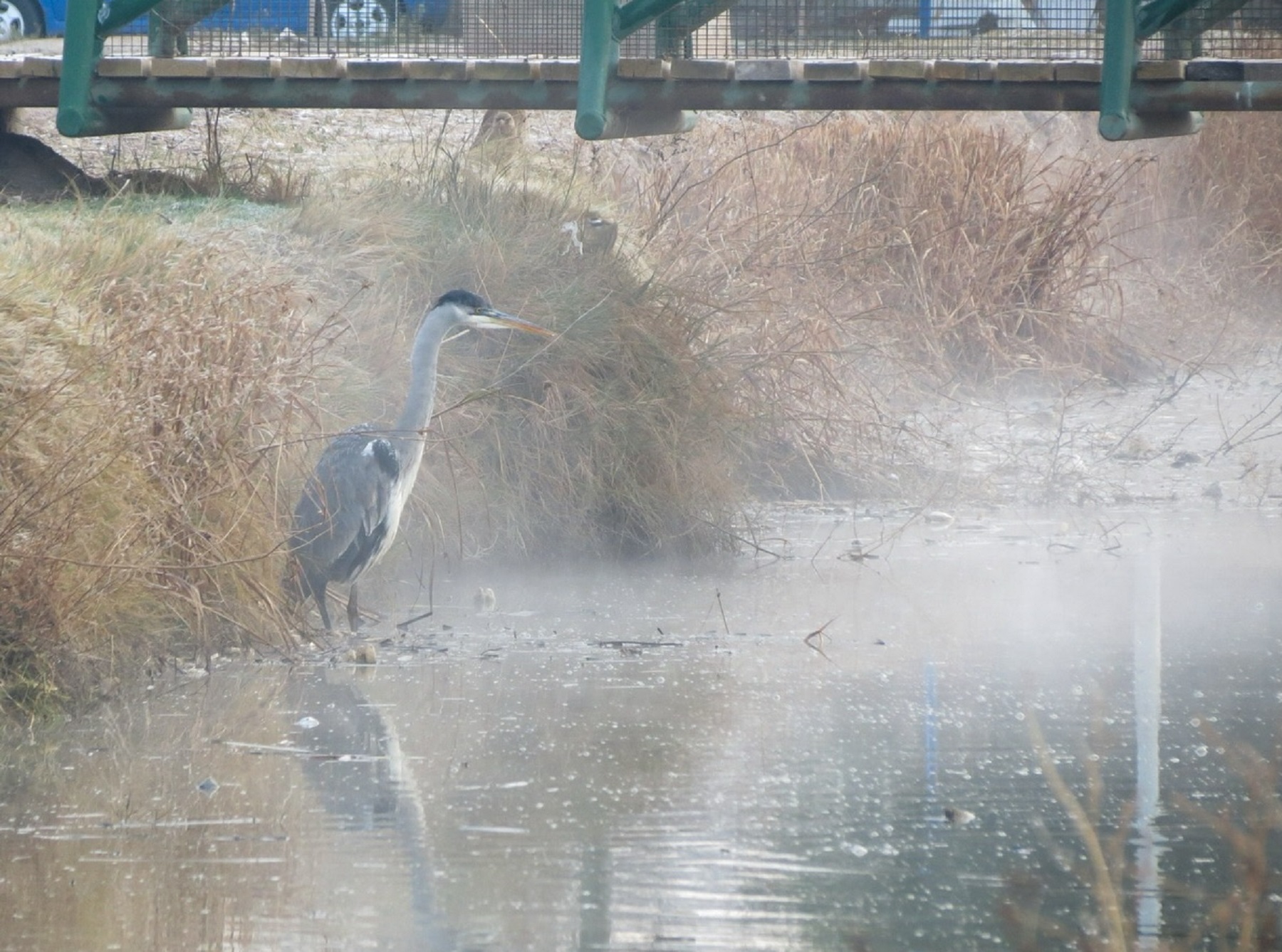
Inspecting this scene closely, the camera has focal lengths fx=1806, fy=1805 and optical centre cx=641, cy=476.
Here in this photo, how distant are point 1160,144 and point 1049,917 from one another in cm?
989

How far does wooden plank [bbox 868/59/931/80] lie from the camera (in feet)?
22.7

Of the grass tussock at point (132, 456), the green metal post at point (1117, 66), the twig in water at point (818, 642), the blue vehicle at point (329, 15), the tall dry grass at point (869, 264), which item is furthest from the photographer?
the tall dry grass at point (869, 264)

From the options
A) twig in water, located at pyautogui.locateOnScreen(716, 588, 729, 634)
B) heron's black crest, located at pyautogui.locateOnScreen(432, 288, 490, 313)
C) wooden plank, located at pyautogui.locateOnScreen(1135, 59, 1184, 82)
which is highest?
wooden plank, located at pyautogui.locateOnScreen(1135, 59, 1184, 82)

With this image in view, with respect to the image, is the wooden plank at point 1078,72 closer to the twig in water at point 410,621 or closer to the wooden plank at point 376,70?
the wooden plank at point 376,70

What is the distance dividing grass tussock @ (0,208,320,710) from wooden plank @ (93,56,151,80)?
1087 mm

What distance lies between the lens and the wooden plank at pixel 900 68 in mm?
6934

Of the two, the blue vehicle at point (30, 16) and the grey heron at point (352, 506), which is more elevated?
the blue vehicle at point (30, 16)

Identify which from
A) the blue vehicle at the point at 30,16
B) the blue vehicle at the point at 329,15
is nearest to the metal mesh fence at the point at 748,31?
the blue vehicle at the point at 329,15

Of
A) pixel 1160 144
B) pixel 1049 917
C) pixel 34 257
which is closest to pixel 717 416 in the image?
pixel 34 257

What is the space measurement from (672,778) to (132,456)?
77.9 inches

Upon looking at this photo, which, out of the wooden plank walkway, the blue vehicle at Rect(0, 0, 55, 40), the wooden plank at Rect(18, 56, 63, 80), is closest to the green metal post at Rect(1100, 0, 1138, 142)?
the wooden plank walkway

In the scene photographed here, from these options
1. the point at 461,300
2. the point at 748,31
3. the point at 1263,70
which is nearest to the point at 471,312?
the point at 461,300

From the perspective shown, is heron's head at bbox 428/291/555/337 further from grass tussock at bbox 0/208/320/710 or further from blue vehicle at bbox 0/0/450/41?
blue vehicle at bbox 0/0/450/41

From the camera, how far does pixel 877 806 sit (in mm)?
4152
